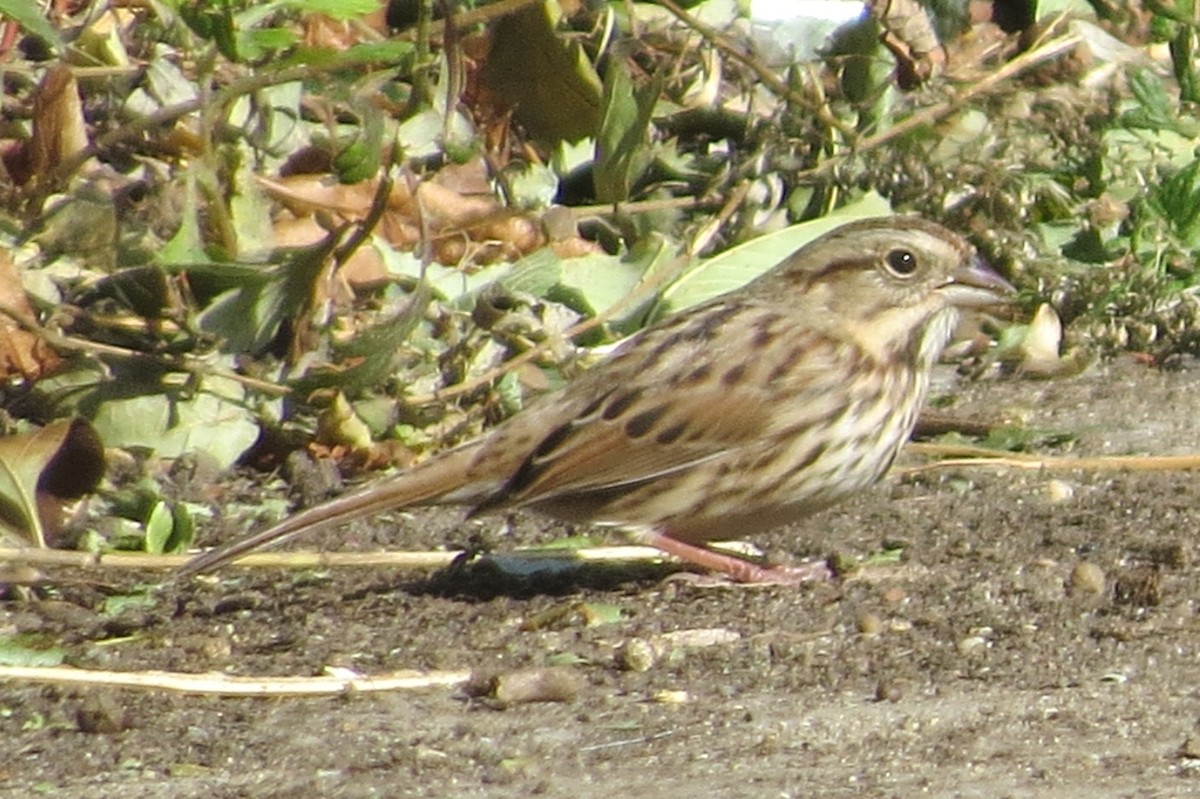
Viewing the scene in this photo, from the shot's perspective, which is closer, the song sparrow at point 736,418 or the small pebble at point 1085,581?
the small pebble at point 1085,581

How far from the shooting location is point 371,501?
479 centimetres

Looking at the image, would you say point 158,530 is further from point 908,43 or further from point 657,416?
point 908,43

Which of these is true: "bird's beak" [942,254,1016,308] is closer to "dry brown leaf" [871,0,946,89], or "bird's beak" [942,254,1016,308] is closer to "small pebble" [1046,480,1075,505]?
"small pebble" [1046,480,1075,505]

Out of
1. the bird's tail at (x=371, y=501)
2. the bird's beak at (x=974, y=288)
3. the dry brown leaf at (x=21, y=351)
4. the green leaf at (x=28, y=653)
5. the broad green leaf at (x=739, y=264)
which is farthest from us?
the broad green leaf at (x=739, y=264)

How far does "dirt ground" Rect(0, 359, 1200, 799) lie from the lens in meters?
3.59

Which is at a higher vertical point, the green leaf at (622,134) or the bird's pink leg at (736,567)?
the green leaf at (622,134)

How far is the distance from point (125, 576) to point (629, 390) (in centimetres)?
110

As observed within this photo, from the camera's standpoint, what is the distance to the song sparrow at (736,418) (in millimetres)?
4906

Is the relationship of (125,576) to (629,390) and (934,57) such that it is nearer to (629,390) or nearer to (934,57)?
(629,390)

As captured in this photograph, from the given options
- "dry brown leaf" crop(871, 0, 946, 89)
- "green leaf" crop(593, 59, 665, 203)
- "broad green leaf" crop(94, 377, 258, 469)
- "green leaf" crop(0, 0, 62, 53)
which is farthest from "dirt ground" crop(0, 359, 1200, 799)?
"dry brown leaf" crop(871, 0, 946, 89)

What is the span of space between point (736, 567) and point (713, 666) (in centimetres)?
66

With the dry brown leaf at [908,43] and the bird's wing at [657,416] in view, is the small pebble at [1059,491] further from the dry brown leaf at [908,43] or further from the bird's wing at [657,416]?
the dry brown leaf at [908,43]

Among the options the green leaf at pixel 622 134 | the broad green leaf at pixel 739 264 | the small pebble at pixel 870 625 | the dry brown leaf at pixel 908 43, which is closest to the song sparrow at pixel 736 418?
the small pebble at pixel 870 625

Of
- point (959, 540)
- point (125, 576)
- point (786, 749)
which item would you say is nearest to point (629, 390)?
point (959, 540)
